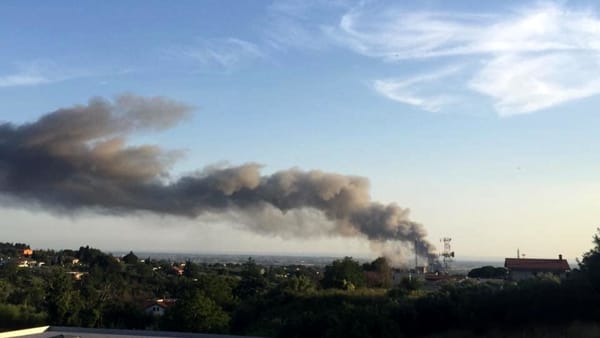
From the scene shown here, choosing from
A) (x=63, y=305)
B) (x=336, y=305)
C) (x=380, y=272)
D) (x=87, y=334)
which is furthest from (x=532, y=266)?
(x=87, y=334)

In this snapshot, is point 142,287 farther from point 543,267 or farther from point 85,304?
point 543,267

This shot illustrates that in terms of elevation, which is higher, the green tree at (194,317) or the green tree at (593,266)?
the green tree at (593,266)

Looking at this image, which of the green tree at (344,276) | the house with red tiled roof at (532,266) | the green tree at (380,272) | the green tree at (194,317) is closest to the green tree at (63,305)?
the green tree at (194,317)

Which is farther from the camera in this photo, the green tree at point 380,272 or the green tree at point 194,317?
the green tree at point 380,272

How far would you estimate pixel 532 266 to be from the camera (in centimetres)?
5650

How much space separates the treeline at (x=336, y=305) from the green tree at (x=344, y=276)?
9 cm

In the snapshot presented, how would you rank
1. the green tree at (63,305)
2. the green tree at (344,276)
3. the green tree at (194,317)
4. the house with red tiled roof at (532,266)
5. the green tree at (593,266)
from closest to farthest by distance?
the green tree at (593,266) < the green tree at (194,317) < the green tree at (63,305) < the green tree at (344,276) < the house with red tiled roof at (532,266)

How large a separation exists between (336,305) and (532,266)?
24.2 metres

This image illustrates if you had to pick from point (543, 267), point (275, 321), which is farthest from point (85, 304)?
point (543, 267)

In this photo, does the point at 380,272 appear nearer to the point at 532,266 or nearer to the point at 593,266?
the point at 532,266

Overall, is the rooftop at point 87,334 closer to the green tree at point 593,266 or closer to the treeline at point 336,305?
the treeline at point 336,305

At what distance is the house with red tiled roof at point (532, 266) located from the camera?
181ft

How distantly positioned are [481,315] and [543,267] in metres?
34.9

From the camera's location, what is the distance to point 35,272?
7588cm
